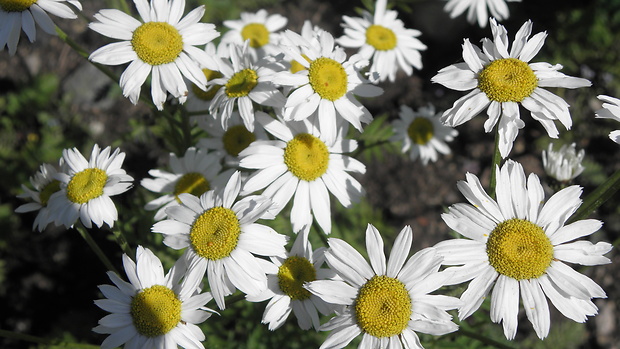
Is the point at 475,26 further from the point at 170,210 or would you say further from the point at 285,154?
the point at 170,210

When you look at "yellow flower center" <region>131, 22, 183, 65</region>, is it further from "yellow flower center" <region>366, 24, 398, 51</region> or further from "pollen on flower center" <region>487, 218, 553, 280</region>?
"pollen on flower center" <region>487, 218, 553, 280</region>

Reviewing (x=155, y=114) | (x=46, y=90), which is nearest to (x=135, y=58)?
(x=155, y=114)

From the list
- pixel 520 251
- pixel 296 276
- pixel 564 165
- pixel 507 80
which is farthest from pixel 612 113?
pixel 296 276

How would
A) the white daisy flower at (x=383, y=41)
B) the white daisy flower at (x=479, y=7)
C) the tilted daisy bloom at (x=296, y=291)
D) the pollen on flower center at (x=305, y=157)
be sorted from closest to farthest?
the tilted daisy bloom at (x=296, y=291) < the pollen on flower center at (x=305, y=157) < the white daisy flower at (x=383, y=41) < the white daisy flower at (x=479, y=7)

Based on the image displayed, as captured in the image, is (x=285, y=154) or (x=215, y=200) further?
(x=285, y=154)

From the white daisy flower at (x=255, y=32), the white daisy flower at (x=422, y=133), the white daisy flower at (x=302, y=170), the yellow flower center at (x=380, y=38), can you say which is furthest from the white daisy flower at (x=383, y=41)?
the white daisy flower at (x=302, y=170)

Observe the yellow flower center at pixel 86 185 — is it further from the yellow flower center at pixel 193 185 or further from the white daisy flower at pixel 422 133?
the white daisy flower at pixel 422 133
